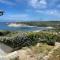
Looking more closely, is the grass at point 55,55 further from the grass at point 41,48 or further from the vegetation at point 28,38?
the vegetation at point 28,38

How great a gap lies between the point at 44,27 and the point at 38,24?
26cm

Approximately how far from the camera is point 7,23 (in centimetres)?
545

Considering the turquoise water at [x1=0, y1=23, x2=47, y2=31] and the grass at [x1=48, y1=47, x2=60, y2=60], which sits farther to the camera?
the turquoise water at [x1=0, y1=23, x2=47, y2=31]

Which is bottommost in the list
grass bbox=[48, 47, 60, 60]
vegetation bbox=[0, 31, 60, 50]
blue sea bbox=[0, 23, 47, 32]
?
grass bbox=[48, 47, 60, 60]

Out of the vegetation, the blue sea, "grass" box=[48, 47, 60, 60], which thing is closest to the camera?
"grass" box=[48, 47, 60, 60]

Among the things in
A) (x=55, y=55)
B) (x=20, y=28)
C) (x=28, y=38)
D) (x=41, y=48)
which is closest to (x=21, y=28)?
(x=20, y=28)

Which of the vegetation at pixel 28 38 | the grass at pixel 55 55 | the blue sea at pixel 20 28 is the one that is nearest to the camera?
the grass at pixel 55 55

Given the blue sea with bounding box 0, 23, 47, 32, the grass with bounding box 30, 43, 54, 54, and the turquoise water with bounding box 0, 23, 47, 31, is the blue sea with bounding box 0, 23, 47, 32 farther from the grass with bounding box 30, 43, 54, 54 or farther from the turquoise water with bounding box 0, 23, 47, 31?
the grass with bounding box 30, 43, 54, 54

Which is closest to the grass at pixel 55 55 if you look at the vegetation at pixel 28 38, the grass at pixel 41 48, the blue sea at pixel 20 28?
the grass at pixel 41 48

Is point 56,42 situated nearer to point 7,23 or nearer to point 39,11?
point 39,11

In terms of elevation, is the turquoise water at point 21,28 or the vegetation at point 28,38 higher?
the turquoise water at point 21,28

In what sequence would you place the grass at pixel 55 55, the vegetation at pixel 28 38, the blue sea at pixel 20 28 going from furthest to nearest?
the blue sea at pixel 20 28, the vegetation at pixel 28 38, the grass at pixel 55 55

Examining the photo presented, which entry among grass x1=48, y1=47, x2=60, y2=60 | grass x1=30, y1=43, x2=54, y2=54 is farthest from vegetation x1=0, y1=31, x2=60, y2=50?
grass x1=48, y1=47, x2=60, y2=60

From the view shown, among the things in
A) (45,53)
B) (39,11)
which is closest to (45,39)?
(45,53)
